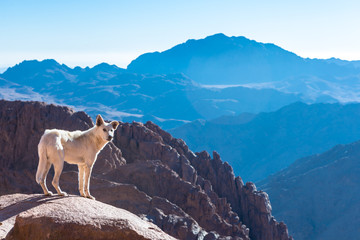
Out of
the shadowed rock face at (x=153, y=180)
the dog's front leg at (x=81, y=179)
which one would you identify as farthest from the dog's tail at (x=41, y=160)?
the shadowed rock face at (x=153, y=180)

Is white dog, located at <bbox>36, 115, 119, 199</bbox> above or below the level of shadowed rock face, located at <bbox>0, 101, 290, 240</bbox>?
above

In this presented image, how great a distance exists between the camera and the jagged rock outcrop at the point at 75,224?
997 cm

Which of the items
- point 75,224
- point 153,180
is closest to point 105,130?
point 75,224

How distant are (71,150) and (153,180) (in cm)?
3782

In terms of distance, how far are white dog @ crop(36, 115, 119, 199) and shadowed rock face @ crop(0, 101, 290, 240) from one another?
28800 mm

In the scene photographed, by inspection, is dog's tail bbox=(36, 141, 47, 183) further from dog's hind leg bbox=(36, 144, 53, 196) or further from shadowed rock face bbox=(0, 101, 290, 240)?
shadowed rock face bbox=(0, 101, 290, 240)

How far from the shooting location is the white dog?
12.3m

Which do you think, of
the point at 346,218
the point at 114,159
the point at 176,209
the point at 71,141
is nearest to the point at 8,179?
the point at 114,159

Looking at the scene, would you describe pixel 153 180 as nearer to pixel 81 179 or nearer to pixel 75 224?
pixel 81 179

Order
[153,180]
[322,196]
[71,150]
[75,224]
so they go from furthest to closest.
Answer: [322,196] → [153,180] → [71,150] → [75,224]

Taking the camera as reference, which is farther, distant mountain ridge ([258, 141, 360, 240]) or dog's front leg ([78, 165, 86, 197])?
distant mountain ridge ([258, 141, 360, 240])

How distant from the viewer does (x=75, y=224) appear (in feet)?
33.1

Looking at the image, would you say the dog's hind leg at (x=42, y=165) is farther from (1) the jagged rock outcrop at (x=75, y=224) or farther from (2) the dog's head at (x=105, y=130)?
(2) the dog's head at (x=105, y=130)

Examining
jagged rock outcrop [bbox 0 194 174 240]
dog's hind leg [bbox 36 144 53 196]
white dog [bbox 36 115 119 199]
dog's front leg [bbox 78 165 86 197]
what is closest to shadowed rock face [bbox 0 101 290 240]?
dog's front leg [bbox 78 165 86 197]
